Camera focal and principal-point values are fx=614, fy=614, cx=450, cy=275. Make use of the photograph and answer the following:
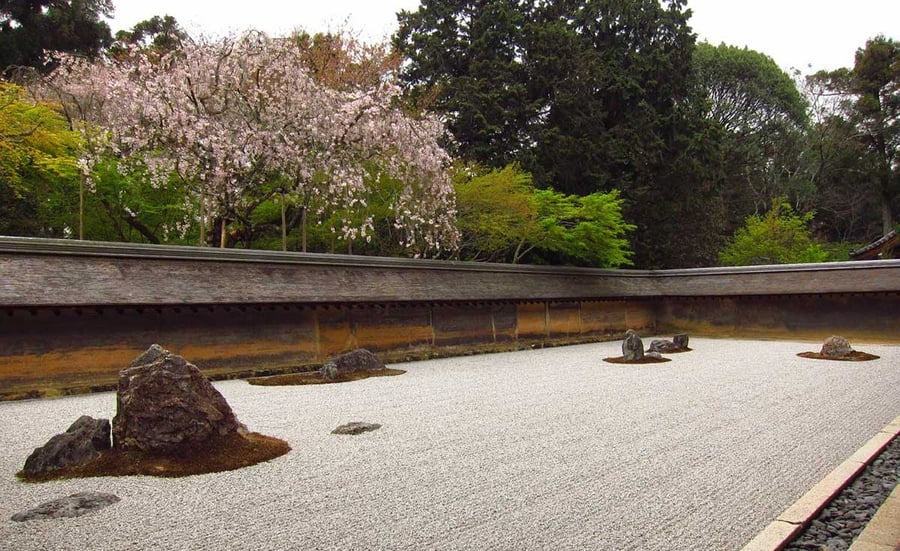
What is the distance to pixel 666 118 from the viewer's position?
72.6 ft

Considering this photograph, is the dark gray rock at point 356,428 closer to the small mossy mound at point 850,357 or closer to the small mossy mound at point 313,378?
the small mossy mound at point 313,378

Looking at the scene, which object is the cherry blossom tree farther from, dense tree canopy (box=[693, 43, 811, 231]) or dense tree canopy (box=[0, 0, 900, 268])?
dense tree canopy (box=[693, 43, 811, 231])

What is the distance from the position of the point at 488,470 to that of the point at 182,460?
7.63ft

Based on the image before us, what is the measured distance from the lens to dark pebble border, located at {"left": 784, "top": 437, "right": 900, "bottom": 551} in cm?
330

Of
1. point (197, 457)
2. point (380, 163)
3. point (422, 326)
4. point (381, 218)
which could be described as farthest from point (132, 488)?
point (381, 218)

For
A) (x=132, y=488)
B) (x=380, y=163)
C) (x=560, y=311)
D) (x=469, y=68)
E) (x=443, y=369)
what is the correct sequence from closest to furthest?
(x=132, y=488) → (x=443, y=369) → (x=380, y=163) → (x=560, y=311) → (x=469, y=68)

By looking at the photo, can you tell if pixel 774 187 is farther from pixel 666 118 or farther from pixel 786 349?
pixel 786 349

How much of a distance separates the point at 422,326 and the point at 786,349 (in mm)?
8609

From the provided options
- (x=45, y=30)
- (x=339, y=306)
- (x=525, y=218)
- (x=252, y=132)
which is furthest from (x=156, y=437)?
(x=45, y=30)

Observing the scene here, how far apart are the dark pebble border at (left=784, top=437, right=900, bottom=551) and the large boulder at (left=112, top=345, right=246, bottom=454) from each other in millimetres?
4127

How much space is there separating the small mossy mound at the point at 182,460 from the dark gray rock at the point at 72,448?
5 centimetres

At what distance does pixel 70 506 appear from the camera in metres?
3.68

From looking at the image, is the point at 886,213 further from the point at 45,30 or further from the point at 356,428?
the point at 45,30

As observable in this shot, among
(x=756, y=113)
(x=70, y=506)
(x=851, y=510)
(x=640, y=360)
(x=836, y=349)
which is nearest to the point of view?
(x=70, y=506)
